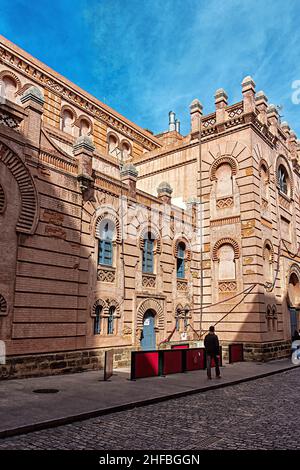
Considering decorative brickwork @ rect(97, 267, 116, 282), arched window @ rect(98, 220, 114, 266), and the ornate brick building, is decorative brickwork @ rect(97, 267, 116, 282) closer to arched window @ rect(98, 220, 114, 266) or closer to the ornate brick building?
the ornate brick building

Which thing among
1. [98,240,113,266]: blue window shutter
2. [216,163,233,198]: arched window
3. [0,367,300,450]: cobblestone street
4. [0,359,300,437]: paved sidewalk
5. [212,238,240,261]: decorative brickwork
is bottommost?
[0,367,300,450]: cobblestone street

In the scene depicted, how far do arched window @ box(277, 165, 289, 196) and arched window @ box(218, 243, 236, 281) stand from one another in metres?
6.91

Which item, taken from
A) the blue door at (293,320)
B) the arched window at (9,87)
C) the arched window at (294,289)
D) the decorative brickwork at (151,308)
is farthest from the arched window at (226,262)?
the arched window at (9,87)

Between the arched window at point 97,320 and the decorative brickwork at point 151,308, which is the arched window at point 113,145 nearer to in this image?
the decorative brickwork at point 151,308

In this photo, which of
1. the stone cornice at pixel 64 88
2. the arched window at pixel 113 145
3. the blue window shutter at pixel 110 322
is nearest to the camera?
the blue window shutter at pixel 110 322

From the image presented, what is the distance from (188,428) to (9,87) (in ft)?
68.7

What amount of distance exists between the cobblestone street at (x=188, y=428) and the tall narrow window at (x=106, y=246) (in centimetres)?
766

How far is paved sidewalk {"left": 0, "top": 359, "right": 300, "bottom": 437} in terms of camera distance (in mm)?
7797

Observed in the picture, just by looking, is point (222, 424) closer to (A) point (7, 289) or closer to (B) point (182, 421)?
(B) point (182, 421)

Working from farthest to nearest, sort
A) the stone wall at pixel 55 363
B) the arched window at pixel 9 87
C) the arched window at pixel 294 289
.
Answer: the arched window at pixel 294 289 → the arched window at pixel 9 87 → the stone wall at pixel 55 363

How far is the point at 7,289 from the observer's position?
12.8 meters

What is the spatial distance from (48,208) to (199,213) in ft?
38.4

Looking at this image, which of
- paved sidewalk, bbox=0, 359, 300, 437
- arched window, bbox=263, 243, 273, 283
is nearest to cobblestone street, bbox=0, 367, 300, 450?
paved sidewalk, bbox=0, 359, 300, 437

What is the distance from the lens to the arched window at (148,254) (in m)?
19.6
